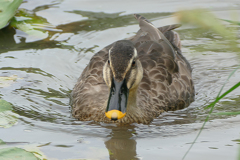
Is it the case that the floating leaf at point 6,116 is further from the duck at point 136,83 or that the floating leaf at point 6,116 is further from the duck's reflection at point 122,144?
the duck's reflection at point 122,144

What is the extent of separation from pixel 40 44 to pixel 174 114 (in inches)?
155

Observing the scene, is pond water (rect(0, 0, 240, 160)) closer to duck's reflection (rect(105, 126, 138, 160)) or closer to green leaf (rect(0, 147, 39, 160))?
duck's reflection (rect(105, 126, 138, 160))

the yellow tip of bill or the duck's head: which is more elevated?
the duck's head

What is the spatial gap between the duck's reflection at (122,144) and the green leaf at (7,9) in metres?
4.21

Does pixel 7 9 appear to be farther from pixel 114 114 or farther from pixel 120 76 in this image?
pixel 114 114

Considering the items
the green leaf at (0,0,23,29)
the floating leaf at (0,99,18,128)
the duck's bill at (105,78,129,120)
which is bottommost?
the floating leaf at (0,99,18,128)

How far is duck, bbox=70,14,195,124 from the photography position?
5258 mm

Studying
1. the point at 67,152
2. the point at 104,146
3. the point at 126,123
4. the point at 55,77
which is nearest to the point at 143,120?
the point at 126,123

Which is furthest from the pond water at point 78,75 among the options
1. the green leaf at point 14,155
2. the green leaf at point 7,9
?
the green leaf at point 7,9

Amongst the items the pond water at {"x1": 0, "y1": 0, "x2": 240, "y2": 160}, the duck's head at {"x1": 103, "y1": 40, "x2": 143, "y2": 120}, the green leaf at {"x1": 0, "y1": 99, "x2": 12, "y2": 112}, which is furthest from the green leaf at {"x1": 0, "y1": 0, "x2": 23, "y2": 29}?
the duck's head at {"x1": 103, "y1": 40, "x2": 143, "y2": 120}

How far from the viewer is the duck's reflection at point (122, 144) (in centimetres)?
498

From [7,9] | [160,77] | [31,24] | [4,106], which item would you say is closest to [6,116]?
[4,106]

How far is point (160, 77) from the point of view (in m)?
6.75

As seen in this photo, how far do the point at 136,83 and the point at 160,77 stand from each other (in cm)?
112
